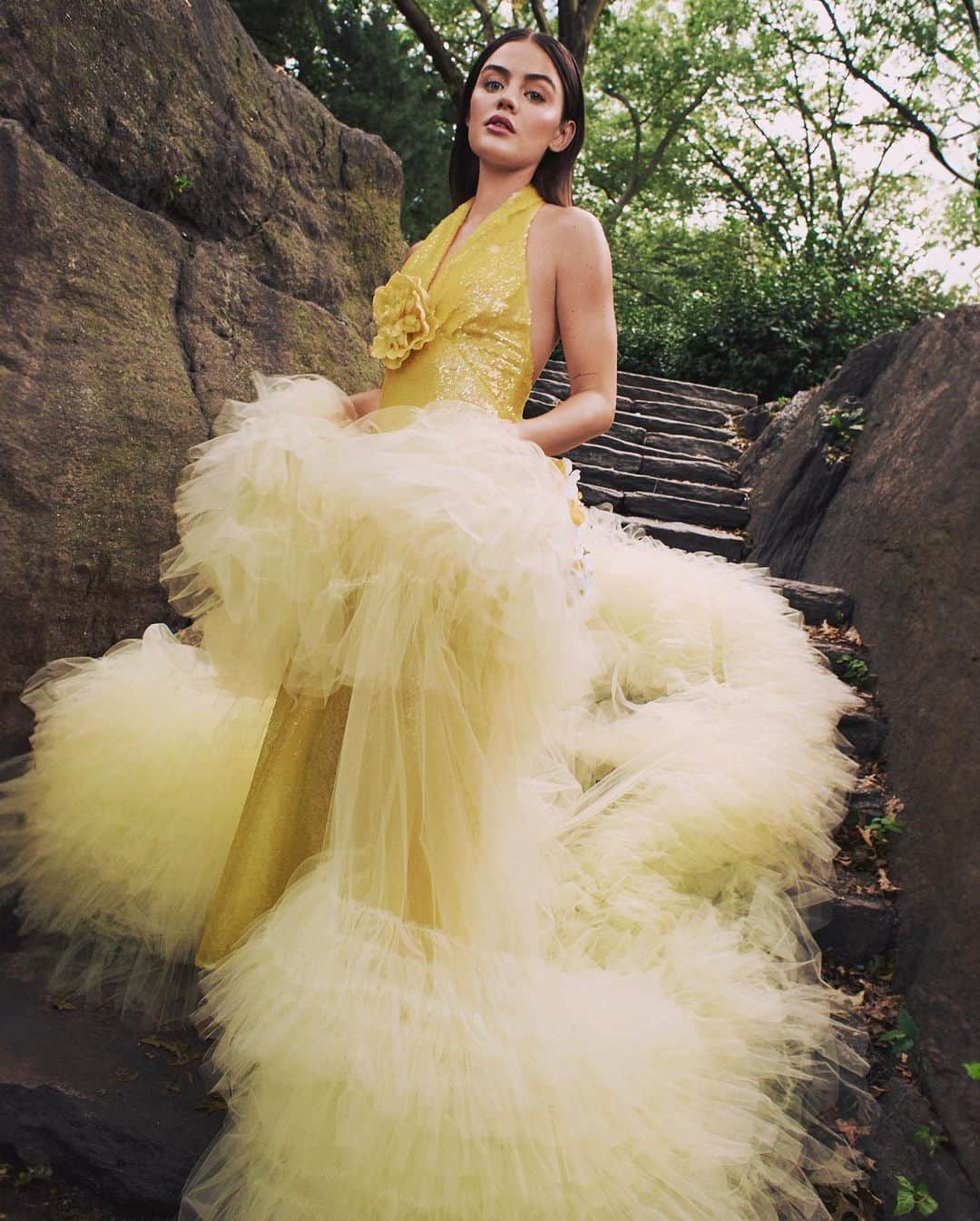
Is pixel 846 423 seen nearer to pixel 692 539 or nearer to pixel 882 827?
pixel 692 539

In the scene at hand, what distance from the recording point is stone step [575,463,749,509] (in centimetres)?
662

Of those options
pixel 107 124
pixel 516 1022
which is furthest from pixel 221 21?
pixel 516 1022

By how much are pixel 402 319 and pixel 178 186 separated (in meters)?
1.50

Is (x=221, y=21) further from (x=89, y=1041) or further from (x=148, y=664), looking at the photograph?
(x=89, y=1041)

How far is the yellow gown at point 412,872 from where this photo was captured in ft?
5.15

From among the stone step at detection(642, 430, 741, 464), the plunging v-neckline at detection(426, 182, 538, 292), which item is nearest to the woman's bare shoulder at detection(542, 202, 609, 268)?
the plunging v-neckline at detection(426, 182, 538, 292)

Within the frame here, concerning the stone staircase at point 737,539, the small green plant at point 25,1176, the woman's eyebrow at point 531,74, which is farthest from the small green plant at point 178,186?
the stone staircase at point 737,539

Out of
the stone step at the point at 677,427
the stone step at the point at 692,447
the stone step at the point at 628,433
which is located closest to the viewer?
the stone step at the point at 692,447

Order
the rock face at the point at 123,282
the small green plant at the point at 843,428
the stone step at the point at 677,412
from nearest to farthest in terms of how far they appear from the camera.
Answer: the rock face at the point at 123,282 → the small green plant at the point at 843,428 → the stone step at the point at 677,412

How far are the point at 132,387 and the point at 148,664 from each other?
33.7 inches

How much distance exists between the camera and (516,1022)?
5.49 ft

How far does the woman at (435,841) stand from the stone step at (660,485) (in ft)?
14.0

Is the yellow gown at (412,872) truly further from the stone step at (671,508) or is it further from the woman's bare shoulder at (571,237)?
the stone step at (671,508)

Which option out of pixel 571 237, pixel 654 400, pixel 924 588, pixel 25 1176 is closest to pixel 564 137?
pixel 571 237
